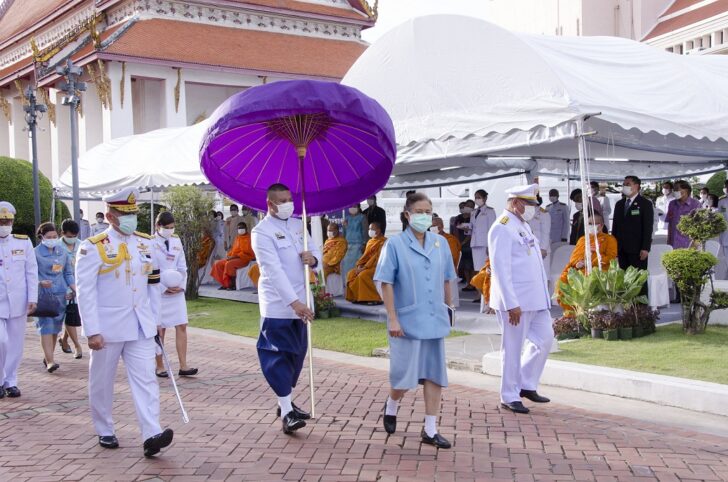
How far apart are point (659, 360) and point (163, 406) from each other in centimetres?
484

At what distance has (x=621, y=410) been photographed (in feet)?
23.1

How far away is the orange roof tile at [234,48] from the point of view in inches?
1339

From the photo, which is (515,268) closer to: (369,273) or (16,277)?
(16,277)

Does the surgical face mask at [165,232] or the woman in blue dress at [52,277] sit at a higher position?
the surgical face mask at [165,232]

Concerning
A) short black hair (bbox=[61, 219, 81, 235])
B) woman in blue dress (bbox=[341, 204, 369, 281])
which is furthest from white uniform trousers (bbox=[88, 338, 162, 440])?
woman in blue dress (bbox=[341, 204, 369, 281])

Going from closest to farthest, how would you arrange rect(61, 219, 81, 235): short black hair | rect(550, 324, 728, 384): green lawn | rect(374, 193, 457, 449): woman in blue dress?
1. rect(374, 193, 457, 449): woman in blue dress
2. rect(550, 324, 728, 384): green lawn
3. rect(61, 219, 81, 235): short black hair

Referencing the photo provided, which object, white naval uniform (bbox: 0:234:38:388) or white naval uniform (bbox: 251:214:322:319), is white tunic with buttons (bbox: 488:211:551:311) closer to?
white naval uniform (bbox: 251:214:322:319)

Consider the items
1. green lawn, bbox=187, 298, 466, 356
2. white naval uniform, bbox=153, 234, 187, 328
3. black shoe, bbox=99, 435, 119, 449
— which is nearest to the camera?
black shoe, bbox=99, 435, 119, 449

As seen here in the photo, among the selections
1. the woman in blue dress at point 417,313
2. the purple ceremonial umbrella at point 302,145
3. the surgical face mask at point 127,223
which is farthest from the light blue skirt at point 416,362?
the surgical face mask at point 127,223

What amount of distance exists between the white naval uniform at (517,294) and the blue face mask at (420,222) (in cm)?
113

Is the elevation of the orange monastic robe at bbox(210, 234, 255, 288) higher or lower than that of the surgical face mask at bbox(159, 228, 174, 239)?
lower

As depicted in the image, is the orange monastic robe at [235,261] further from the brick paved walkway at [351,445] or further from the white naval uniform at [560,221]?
the brick paved walkway at [351,445]

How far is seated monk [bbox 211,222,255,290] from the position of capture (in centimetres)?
1811

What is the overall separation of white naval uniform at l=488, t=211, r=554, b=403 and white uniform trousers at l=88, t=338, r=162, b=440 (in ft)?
9.40
